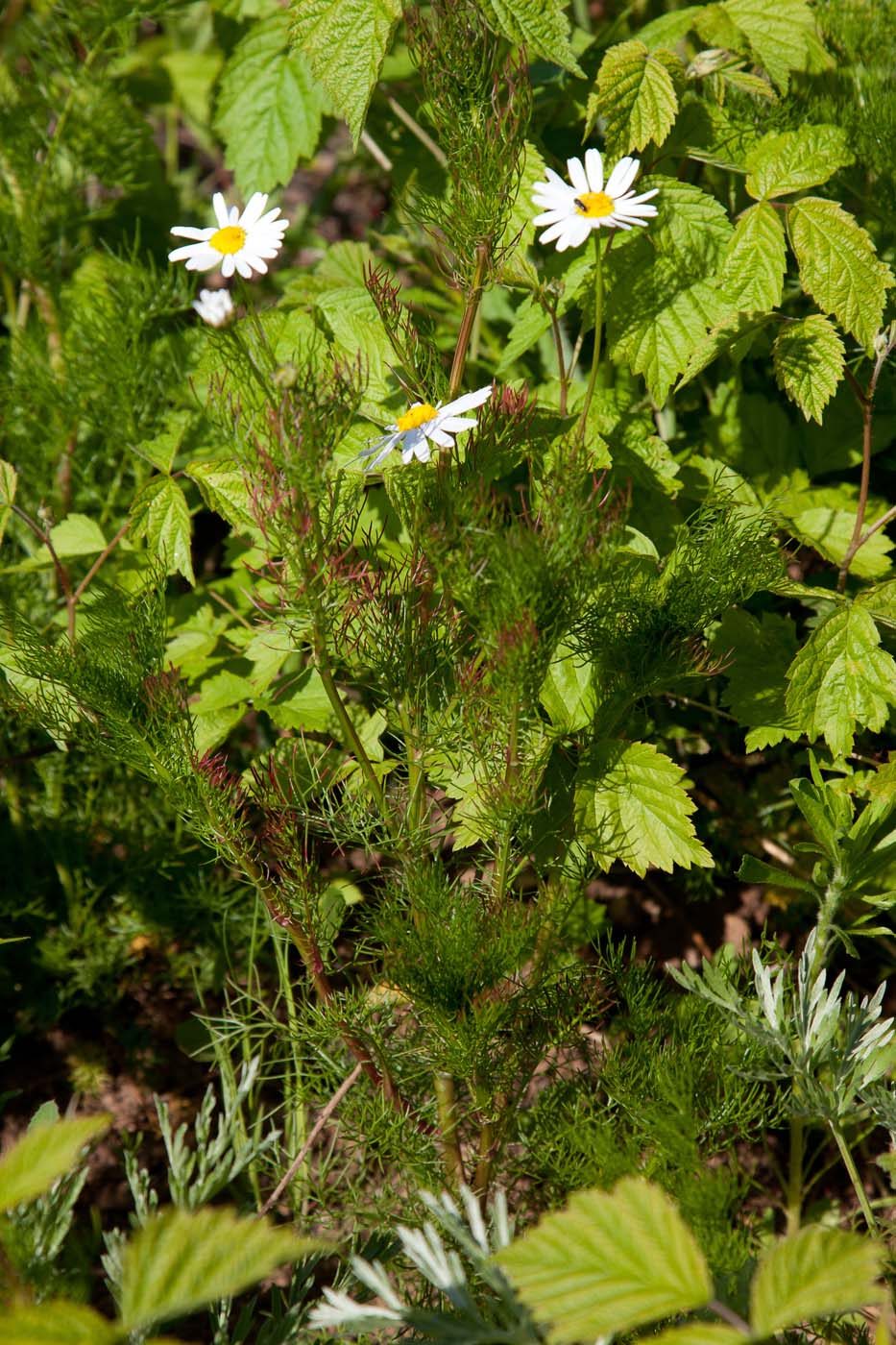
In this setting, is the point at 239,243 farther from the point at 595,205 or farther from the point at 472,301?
the point at 595,205

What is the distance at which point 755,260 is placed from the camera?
58.2 inches

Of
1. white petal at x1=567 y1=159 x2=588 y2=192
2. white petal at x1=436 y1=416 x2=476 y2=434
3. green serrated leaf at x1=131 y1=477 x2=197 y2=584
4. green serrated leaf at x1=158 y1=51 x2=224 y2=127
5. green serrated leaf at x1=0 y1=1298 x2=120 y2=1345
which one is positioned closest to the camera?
green serrated leaf at x1=0 y1=1298 x2=120 y2=1345

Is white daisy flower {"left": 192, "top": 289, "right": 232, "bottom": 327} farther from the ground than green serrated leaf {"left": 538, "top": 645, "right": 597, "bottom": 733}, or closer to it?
farther from the ground

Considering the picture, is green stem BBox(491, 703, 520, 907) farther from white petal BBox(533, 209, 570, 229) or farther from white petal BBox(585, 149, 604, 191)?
white petal BBox(585, 149, 604, 191)

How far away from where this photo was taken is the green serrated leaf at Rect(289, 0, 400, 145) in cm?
145

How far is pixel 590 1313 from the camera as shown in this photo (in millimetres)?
794

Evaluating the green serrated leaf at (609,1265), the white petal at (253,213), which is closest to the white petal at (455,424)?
the white petal at (253,213)

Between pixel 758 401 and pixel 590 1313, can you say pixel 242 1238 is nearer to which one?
pixel 590 1313

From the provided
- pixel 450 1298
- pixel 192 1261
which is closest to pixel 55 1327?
pixel 192 1261

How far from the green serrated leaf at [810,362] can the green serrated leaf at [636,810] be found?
1.67 feet

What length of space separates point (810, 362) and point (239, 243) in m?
0.76

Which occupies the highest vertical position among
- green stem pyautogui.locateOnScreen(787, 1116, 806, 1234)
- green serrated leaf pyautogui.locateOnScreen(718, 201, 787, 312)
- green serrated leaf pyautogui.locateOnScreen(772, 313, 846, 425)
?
green serrated leaf pyautogui.locateOnScreen(718, 201, 787, 312)

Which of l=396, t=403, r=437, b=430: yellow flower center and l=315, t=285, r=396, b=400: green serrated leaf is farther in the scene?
l=315, t=285, r=396, b=400: green serrated leaf

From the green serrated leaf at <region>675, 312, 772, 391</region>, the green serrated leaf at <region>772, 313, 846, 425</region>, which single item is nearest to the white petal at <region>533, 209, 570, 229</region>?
the green serrated leaf at <region>675, 312, 772, 391</region>
